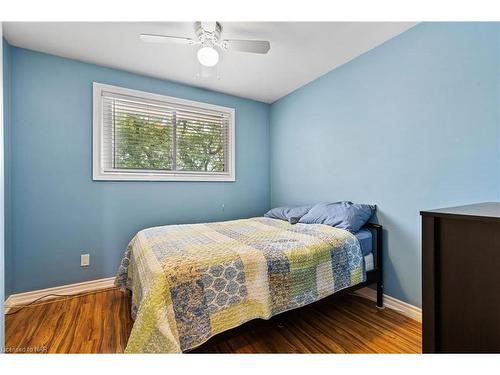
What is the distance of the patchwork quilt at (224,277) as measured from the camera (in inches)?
42.8

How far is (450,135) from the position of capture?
5.26ft

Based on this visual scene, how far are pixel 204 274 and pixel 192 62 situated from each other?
2074 millimetres

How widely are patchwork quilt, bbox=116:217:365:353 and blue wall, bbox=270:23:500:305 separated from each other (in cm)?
52

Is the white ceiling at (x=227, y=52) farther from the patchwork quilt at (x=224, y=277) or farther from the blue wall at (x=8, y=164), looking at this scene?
the patchwork quilt at (x=224, y=277)

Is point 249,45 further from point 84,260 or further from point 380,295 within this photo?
point 84,260

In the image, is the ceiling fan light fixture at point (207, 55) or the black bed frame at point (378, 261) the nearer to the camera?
the ceiling fan light fixture at point (207, 55)

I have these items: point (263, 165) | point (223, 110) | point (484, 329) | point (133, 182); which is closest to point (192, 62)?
point (223, 110)

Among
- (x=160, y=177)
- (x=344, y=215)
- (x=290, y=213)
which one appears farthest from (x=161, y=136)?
(x=344, y=215)

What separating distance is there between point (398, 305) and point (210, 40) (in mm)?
2678

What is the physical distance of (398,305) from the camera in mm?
→ 1918

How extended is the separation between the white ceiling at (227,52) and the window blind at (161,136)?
0.37 meters

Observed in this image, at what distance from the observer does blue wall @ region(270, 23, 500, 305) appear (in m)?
1.46

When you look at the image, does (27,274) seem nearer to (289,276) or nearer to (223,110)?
(289,276)

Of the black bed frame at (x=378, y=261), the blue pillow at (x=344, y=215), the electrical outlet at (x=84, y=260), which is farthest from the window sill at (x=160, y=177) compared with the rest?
the black bed frame at (x=378, y=261)
